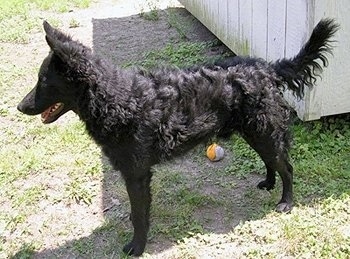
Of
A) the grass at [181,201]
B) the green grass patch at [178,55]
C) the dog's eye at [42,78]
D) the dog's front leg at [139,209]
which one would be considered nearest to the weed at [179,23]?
the green grass patch at [178,55]

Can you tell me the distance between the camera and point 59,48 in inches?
116

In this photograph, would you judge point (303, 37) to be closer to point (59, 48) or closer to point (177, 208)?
point (177, 208)

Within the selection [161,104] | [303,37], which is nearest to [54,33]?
[161,104]

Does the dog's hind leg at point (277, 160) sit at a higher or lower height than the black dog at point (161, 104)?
lower

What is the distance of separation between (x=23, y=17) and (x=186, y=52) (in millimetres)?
3582

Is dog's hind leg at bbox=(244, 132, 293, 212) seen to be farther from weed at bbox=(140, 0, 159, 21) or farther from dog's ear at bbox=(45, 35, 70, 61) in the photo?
weed at bbox=(140, 0, 159, 21)

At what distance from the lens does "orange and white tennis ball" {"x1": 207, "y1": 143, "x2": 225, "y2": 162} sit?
4465 millimetres

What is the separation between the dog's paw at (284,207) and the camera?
3.72 meters

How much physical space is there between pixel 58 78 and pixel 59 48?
0.71 ft

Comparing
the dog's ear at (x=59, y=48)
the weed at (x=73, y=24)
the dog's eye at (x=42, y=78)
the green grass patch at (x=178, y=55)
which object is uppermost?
the dog's ear at (x=59, y=48)

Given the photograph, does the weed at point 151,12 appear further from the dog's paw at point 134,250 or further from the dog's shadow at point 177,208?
the dog's paw at point 134,250

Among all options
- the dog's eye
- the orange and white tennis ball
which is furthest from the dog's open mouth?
the orange and white tennis ball

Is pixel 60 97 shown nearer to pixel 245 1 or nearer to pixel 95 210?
pixel 95 210

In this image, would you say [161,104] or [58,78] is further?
[161,104]
